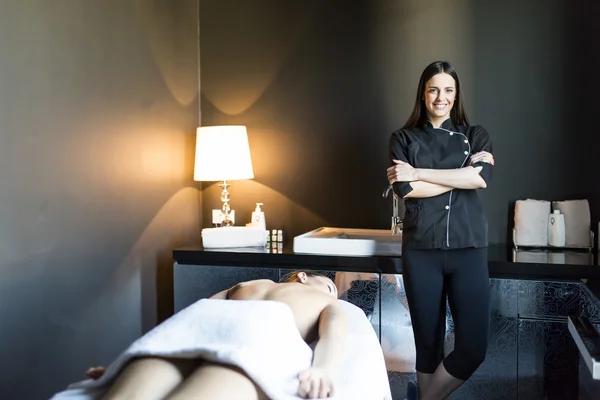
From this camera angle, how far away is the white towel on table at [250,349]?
4.44ft

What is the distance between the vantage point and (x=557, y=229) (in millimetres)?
2926

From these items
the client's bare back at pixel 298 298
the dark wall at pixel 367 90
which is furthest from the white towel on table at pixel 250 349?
the dark wall at pixel 367 90

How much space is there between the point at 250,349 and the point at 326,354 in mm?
247

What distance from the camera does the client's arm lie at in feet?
4.55

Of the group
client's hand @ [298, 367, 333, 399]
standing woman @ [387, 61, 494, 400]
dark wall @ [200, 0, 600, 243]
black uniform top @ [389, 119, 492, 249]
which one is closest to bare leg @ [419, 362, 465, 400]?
standing woman @ [387, 61, 494, 400]

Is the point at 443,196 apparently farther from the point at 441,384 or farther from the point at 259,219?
the point at 259,219

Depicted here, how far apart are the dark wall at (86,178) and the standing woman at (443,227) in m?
1.28

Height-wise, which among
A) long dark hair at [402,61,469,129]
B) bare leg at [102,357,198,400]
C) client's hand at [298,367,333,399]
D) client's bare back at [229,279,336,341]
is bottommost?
client's hand at [298,367,333,399]

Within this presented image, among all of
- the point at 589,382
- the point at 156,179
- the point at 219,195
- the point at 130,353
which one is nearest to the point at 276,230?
the point at 219,195

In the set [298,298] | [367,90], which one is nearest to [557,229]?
[367,90]

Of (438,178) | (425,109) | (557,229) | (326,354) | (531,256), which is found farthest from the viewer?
(557,229)

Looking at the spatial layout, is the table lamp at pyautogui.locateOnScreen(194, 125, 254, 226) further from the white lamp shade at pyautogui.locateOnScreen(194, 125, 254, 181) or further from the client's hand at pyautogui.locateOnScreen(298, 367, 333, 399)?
the client's hand at pyautogui.locateOnScreen(298, 367, 333, 399)

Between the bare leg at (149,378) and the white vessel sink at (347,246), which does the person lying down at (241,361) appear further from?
the white vessel sink at (347,246)

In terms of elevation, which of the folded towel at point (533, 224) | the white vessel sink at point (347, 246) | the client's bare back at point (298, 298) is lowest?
the client's bare back at point (298, 298)
